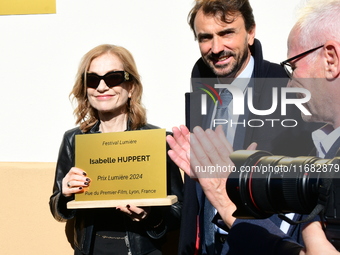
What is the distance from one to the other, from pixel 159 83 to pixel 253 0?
2.72ft

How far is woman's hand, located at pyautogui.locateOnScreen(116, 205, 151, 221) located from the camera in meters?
2.65

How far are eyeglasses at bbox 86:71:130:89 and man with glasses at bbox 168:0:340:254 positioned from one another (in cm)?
115

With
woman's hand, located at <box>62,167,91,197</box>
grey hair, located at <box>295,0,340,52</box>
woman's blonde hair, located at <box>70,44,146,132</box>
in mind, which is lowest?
woman's hand, located at <box>62,167,91,197</box>

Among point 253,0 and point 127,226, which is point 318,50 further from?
point 253,0

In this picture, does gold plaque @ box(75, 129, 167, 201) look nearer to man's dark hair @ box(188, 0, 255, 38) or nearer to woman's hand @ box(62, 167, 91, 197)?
woman's hand @ box(62, 167, 91, 197)

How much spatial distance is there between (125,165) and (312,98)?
122 cm

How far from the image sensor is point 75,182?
2781mm

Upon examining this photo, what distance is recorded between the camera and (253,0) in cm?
356

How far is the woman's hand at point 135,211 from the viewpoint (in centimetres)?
265

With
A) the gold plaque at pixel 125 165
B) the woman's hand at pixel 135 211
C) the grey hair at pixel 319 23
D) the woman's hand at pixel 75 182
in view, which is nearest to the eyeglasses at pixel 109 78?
the gold plaque at pixel 125 165

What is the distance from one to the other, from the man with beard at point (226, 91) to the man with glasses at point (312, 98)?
608 mm

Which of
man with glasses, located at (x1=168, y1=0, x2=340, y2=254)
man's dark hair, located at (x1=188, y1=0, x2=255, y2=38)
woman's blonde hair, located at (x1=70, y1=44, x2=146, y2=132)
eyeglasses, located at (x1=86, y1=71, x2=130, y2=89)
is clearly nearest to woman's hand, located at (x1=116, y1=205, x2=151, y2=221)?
woman's blonde hair, located at (x1=70, y1=44, x2=146, y2=132)

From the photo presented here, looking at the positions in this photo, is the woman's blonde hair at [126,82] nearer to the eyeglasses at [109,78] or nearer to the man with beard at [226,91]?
the eyeglasses at [109,78]

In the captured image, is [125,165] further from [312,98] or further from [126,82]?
[312,98]
